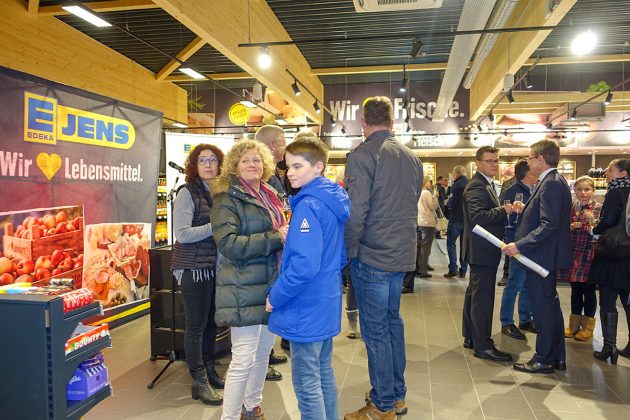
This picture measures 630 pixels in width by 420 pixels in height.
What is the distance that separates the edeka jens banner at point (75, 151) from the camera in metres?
3.82

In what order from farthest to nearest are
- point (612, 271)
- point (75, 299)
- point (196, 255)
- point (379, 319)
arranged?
point (612, 271)
point (196, 255)
point (379, 319)
point (75, 299)

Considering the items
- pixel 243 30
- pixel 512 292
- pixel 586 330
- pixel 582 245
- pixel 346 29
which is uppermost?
pixel 346 29

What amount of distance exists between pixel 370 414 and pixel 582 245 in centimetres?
300

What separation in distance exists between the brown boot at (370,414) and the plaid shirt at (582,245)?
Answer: 235 centimetres

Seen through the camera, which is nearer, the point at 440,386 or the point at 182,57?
the point at 440,386

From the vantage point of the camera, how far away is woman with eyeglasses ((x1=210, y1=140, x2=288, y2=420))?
94.7 inches

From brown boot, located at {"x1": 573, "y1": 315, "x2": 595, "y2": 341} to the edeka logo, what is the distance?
4.96 m

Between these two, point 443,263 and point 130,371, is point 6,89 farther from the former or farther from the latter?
point 443,263

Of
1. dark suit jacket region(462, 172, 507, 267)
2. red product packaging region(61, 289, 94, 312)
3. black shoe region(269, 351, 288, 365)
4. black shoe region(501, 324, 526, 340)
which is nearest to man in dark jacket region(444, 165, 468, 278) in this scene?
black shoe region(501, 324, 526, 340)

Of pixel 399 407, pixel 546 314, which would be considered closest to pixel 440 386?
pixel 399 407

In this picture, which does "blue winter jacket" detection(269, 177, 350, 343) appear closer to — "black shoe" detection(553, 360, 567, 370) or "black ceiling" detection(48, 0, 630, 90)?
"black shoe" detection(553, 360, 567, 370)

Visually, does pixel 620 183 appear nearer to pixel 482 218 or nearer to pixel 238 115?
pixel 482 218

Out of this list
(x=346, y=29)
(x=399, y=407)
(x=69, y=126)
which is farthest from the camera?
(x=346, y=29)

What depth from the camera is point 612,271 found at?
3.87 m
